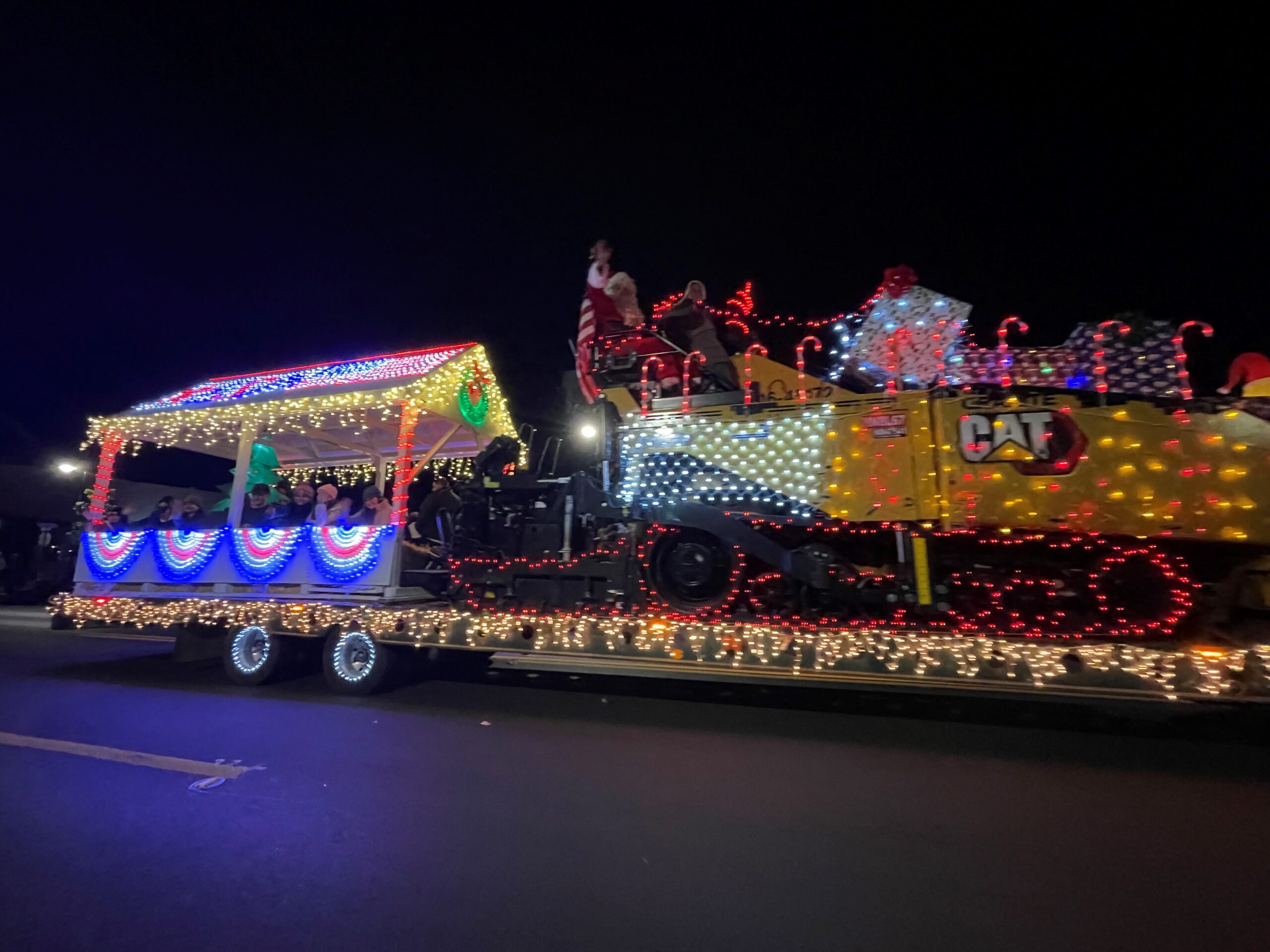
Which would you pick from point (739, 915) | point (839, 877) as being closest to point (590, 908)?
point (739, 915)

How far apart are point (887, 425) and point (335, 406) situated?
6.21 m

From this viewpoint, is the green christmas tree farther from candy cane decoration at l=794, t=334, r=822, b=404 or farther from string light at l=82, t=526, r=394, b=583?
candy cane decoration at l=794, t=334, r=822, b=404

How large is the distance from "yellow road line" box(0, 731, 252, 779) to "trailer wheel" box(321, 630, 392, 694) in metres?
2.15

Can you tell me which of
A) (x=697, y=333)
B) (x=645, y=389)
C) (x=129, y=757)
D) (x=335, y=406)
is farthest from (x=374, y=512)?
(x=697, y=333)

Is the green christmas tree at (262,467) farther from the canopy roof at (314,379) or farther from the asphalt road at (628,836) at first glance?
the asphalt road at (628,836)

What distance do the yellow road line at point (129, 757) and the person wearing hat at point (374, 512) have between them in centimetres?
296

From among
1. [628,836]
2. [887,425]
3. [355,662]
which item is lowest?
[628,836]

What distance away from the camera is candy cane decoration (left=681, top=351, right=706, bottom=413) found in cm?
598

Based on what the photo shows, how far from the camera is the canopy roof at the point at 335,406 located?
762cm

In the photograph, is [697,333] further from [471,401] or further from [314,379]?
[314,379]

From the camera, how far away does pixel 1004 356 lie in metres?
5.21

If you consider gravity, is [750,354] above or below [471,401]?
below

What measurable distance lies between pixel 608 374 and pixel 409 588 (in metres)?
3.17

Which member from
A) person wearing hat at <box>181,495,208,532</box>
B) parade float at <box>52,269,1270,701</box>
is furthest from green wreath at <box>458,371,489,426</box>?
person wearing hat at <box>181,495,208,532</box>
